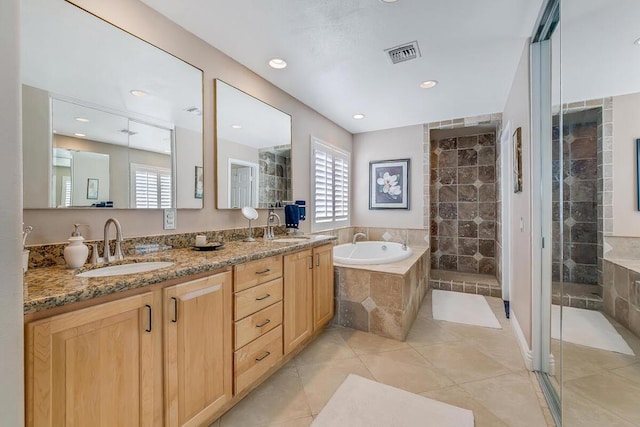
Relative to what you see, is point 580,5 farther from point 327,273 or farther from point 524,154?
point 327,273

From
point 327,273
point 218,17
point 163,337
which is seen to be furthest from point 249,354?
point 218,17

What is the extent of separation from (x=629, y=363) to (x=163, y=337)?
6.73ft

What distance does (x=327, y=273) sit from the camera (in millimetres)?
2592

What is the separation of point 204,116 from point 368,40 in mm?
1378

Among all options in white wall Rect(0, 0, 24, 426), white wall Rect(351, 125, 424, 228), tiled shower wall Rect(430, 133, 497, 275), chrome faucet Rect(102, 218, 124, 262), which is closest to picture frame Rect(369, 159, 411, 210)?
white wall Rect(351, 125, 424, 228)

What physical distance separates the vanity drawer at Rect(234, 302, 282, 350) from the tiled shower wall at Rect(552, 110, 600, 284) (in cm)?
183

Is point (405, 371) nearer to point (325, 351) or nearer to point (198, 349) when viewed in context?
point (325, 351)

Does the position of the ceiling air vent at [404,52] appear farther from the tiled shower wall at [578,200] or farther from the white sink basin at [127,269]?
the white sink basin at [127,269]

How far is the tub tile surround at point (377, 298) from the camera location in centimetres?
253

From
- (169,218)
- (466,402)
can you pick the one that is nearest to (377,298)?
(466,402)

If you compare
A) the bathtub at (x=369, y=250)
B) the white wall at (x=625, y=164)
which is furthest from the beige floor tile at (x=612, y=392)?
the bathtub at (x=369, y=250)

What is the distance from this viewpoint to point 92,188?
1508mm

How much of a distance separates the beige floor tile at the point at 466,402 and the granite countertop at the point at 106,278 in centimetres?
144

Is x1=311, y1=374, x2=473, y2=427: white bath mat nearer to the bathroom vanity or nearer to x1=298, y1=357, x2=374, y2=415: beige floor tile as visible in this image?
x1=298, y1=357, x2=374, y2=415: beige floor tile
